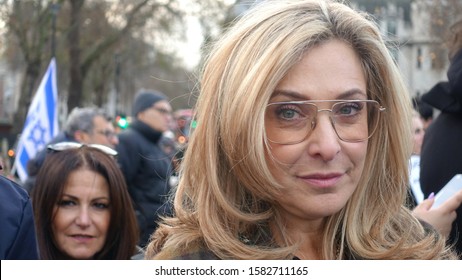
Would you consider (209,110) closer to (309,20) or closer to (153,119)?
(309,20)

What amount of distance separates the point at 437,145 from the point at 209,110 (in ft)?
4.74

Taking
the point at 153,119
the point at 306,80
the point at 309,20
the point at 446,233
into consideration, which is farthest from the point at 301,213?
the point at 153,119

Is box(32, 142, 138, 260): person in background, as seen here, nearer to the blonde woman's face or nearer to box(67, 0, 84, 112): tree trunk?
the blonde woman's face

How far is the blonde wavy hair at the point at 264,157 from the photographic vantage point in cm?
173

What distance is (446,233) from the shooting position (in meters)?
2.58

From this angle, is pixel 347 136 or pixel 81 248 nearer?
pixel 347 136

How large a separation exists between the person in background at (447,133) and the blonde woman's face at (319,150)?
1.11 metres

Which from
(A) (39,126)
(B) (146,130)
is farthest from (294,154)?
(A) (39,126)

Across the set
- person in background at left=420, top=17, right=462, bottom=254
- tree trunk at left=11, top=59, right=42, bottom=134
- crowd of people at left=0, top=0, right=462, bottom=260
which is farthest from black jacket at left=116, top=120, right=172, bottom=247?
tree trunk at left=11, top=59, right=42, bottom=134

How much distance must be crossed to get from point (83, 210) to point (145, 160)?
3.33 m

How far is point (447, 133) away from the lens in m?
2.96

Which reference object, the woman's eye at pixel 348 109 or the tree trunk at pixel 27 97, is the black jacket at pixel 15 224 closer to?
the woman's eye at pixel 348 109

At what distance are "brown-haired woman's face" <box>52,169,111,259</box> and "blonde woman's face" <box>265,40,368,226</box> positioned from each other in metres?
1.86

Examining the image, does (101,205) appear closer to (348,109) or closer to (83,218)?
(83,218)
